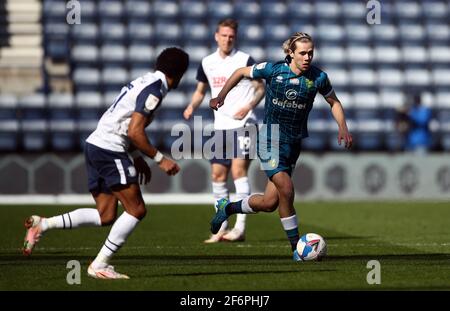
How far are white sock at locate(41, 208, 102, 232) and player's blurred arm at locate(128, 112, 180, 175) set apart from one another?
36.2 inches

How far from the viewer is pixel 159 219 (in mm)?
13031

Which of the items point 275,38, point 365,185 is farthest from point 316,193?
point 275,38

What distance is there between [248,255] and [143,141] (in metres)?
2.21

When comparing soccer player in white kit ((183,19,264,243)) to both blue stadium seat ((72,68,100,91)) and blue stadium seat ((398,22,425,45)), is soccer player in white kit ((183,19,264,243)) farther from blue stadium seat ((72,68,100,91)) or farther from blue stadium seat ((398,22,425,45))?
blue stadium seat ((398,22,425,45))

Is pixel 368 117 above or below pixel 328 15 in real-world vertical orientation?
below

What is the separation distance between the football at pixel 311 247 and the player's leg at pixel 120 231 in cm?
152

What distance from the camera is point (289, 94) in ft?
26.2

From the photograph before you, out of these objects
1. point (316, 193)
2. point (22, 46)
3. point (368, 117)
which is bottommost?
point (316, 193)

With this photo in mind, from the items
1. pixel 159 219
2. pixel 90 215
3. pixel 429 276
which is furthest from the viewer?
pixel 159 219

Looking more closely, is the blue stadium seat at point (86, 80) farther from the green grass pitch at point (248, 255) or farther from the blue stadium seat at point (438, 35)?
the blue stadium seat at point (438, 35)

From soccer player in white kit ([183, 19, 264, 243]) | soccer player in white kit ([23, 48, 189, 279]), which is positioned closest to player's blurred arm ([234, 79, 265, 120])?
soccer player in white kit ([183, 19, 264, 243])

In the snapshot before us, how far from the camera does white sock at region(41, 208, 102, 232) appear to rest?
24.7 ft
